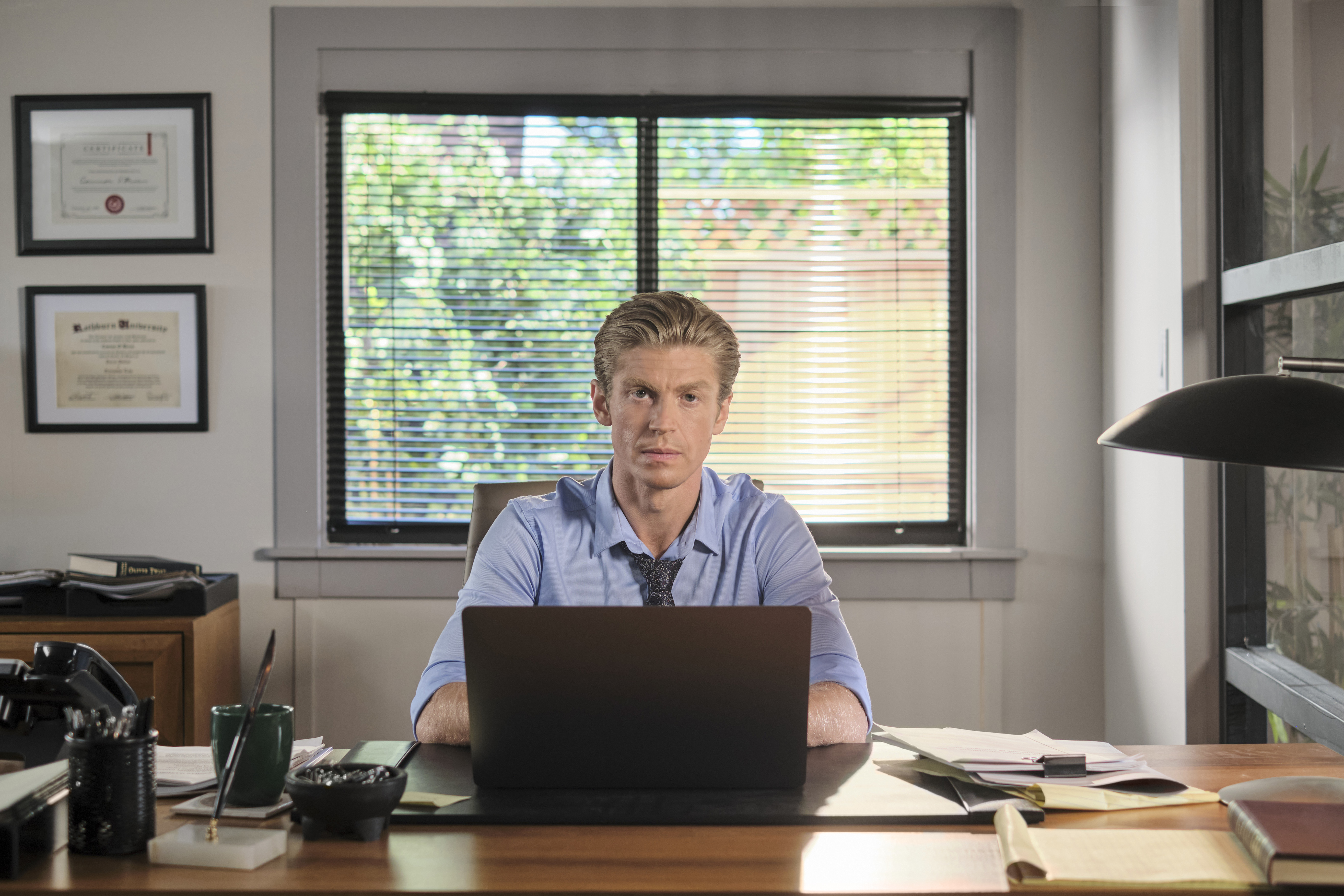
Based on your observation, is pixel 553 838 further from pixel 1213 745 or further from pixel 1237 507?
pixel 1237 507

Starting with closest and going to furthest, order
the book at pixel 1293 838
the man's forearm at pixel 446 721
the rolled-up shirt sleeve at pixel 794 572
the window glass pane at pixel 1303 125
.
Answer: the book at pixel 1293 838 → the man's forearm at pixel 446 721 → the rolled-up shirt sleeve at pixel 794 572 → the window glass pane at pixel 1303 125

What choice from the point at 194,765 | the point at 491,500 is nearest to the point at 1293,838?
the point at 194,765

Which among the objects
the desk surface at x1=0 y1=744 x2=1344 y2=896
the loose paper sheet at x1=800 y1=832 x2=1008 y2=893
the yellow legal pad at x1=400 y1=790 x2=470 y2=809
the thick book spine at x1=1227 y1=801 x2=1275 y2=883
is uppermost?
the thick book spine at x1=1227 y1=801 x2=1275 y2=883

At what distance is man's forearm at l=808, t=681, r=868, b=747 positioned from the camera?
54.6 inches

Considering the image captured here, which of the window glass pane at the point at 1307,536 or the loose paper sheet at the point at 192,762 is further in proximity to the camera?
the window glass pane at the point at 1307,536

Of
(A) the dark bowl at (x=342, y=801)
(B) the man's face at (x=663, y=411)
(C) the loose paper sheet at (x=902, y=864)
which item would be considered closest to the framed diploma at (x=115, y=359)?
(B) the man's face at (x=663, y=411)

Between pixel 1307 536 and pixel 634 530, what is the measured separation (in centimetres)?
135

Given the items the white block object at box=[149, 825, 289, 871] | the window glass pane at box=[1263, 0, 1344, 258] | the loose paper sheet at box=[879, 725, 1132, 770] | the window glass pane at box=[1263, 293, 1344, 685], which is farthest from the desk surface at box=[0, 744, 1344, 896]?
the window glass pane at box=[1263, 0, 1344, 258]

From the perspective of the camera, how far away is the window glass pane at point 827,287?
285cm

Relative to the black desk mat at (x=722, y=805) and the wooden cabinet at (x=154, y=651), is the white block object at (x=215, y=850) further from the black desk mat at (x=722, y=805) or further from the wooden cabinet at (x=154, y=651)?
the wooden cabinet at (x=154, y=651)

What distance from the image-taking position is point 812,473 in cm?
288

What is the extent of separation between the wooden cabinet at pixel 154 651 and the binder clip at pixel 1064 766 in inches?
78.5

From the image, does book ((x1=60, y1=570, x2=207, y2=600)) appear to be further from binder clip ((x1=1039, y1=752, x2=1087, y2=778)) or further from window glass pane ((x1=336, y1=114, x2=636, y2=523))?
binder clip ((x1=1039, y1=752, x2=1087, y2=778))

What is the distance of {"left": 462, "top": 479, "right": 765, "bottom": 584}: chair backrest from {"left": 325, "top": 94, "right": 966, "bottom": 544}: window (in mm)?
822
